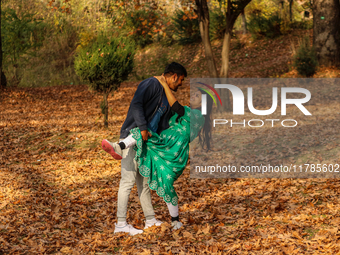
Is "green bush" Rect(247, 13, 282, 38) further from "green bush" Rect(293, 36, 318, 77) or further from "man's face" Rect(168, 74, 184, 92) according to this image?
"man's face" Rect(168, 74, 184, 92)

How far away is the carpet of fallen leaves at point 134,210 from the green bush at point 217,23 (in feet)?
49.9

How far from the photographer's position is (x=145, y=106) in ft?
14.1

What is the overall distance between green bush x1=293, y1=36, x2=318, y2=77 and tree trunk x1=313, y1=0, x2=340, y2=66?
1.36ft

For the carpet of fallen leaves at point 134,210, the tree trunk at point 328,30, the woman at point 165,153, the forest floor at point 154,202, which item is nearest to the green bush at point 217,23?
the tree trunk at point 328,30

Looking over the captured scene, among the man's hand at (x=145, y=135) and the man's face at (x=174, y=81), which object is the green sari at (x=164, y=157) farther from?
the man's face at (x=174, y=81)

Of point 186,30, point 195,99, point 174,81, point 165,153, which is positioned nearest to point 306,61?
point 195,99

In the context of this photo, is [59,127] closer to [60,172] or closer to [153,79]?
[60,172]

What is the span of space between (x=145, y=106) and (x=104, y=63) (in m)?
6.10

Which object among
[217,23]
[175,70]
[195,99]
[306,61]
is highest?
[217,23]

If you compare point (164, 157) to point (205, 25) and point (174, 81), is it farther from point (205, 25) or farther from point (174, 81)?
point (205, 25)

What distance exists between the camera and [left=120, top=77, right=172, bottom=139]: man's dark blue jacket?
417cm

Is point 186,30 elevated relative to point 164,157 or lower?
elevated

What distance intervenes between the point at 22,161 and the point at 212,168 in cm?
451

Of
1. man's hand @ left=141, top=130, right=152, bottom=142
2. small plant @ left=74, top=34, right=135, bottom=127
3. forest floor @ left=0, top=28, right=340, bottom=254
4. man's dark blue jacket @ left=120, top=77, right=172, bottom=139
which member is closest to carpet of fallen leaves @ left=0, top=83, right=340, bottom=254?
forest floor @ left=0, top=28, right=340, bottom=254
